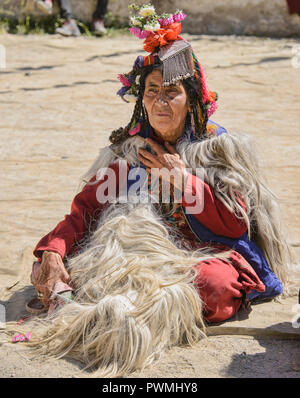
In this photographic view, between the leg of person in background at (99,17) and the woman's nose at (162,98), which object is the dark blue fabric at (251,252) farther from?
the leg of person in background at (99,17)

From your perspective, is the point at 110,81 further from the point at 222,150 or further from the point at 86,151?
the point at 222,150

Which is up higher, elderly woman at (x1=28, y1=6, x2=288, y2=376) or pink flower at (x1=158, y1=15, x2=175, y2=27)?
pink flower at (x1=158, y1=15, x2=175, y2=27)

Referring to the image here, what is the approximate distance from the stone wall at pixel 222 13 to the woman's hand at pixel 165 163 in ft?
20.8

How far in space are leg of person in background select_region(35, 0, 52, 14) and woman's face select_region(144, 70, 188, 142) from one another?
623cm

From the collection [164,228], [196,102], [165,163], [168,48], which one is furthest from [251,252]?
[168,48]

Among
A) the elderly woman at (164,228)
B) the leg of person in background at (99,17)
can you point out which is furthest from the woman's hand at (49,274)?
the leg of person in background at (99,17)

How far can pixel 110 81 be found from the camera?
24.3 feet

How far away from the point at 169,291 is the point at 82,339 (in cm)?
40

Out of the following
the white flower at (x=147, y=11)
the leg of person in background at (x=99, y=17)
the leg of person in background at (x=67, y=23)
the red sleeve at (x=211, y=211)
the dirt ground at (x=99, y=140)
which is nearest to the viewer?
the dirt ground at (x=99, y=140)

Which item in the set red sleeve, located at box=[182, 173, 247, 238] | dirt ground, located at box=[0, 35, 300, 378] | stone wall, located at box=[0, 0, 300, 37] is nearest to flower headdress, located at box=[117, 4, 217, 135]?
red sleeve, located at box=[182, 173, 247, 238]

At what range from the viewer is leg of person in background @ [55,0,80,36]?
29.7ft

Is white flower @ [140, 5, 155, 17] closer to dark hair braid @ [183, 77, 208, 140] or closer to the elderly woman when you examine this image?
the elderly woman

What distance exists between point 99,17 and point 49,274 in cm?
670

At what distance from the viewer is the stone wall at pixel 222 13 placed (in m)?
9.22
